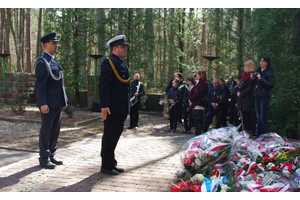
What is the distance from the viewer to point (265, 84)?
7.21 m

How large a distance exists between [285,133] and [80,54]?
34.6 feet

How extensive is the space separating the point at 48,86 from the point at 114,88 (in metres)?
1.17

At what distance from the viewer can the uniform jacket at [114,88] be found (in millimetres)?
4711

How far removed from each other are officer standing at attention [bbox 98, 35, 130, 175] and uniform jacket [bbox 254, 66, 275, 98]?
3.62 meters

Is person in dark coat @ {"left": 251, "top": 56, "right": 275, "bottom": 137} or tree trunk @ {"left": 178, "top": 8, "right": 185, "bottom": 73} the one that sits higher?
tree trunk @ {"left": 178, "top": 8, "right": 185, "bottom": 73}

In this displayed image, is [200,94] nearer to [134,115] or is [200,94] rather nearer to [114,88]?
[134,115]

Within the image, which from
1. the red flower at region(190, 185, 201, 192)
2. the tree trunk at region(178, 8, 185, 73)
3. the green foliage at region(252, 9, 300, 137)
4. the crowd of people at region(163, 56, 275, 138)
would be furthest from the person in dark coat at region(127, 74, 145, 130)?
the red flower at region(190, 185, 201, 192)

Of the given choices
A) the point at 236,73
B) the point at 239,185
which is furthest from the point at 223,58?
the point at 239,185

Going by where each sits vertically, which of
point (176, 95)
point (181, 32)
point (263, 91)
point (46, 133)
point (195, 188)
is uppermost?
point (181, 32)

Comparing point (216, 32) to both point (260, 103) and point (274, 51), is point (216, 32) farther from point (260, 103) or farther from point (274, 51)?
point (260, 103)

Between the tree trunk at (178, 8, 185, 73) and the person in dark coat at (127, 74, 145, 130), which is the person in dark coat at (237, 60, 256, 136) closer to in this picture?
the person in dark coat at (127, 74, 145, 130)

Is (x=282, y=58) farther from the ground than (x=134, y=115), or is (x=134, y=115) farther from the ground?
(x=282, y=58)

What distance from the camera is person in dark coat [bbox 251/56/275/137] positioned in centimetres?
732

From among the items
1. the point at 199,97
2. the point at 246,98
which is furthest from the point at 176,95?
the point at 246,98
